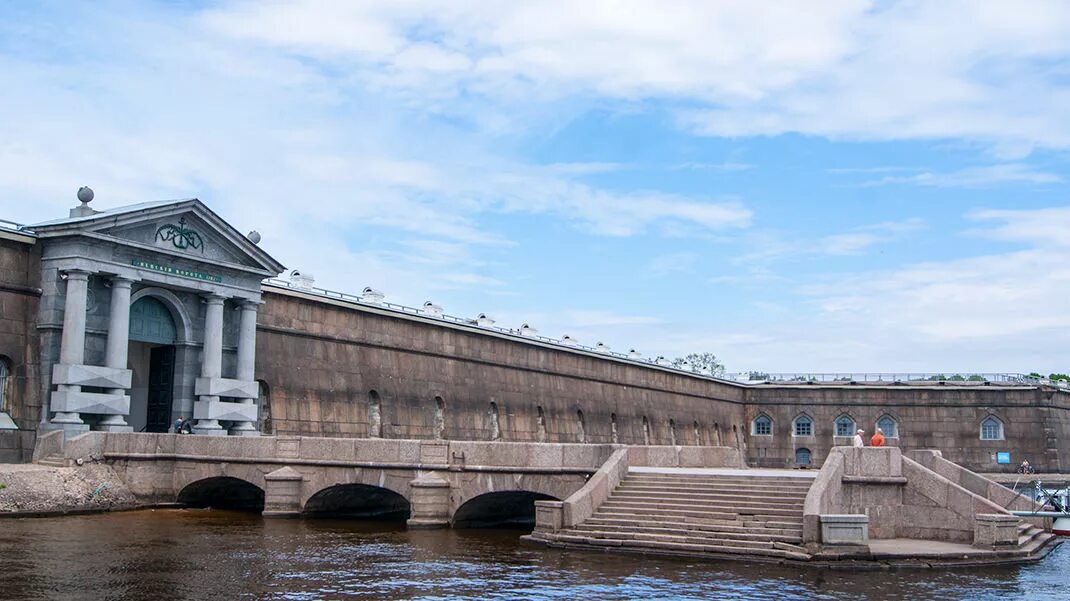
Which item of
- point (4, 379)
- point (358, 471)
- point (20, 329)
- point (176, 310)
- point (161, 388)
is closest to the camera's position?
point (358, 471)

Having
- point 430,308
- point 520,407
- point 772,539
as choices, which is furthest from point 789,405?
Answer: point 772,539

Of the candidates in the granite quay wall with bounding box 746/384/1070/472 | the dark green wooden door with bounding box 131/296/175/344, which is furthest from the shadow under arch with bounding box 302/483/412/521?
the granite quay wall with bounding box 746/384/1070/472

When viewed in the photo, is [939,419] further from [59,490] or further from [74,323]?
[59,490]

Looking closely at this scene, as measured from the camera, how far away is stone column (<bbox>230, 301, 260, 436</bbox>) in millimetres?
35031

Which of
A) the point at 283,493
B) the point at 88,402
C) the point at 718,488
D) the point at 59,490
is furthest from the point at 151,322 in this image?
the point at 718,488

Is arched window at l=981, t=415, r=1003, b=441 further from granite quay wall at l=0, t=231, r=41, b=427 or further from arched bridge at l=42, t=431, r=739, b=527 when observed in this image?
granite quay wall at l=0, t=231, r=41, b=427

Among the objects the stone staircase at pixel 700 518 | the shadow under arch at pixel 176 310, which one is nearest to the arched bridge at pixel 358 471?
the stone staircase at pixel 700 518

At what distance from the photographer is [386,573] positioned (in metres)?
19.7

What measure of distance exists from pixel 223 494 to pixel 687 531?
1439 cm

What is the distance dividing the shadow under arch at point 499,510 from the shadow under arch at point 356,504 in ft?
5.22

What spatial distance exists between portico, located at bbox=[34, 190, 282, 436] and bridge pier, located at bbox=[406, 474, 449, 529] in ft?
30.9

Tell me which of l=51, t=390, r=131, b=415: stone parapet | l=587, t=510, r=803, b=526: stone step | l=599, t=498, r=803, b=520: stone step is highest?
l=51, t=390, r=131, b=415: stone parapet

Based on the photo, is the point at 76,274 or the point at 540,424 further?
the point at 540,424

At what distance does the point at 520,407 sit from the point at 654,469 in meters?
22.1
